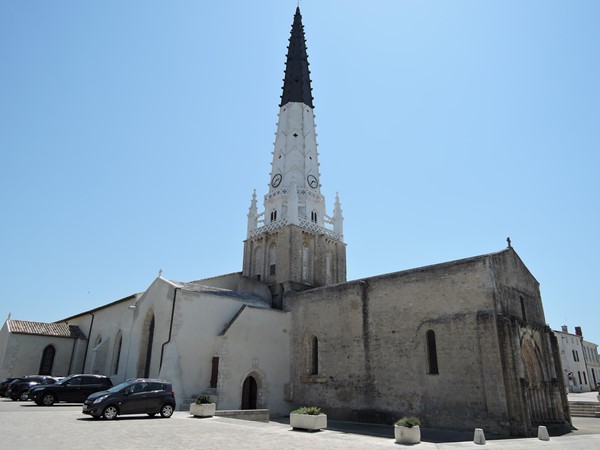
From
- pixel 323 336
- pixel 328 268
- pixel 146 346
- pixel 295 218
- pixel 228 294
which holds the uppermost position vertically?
pixel 295 218

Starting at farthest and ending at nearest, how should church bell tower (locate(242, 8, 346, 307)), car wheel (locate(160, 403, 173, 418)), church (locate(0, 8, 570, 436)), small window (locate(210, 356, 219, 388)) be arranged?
church bell tower (locate(242, 8, 346, 307)), small window (locate(210, 356, 219, 388)), church (locate(0, 8, 570, 436)), car wheel (locate(160, 403, 173, 418))

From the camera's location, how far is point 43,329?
3444cm

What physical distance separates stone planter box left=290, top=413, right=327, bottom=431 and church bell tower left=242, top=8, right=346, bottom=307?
13.8 meters

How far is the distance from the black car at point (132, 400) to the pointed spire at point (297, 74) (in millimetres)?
25476

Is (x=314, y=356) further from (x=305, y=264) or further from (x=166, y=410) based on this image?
(x=166, y=410)

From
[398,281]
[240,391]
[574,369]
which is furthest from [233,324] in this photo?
[574,369]

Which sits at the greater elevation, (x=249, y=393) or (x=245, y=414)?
(x=249, y=393)

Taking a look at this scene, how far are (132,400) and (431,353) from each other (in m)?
12.8

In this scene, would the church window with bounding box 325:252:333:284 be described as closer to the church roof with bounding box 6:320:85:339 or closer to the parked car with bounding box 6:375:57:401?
the parked car with bounding box 6:375:57:401

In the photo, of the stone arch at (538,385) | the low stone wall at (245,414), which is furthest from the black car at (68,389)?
the stone arch at (538,385)

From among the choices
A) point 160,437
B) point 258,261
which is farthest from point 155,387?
point 258,261

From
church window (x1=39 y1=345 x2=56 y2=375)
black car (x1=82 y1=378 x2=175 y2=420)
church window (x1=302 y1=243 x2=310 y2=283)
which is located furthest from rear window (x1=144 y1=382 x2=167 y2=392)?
church window (x1=39 y1=345 x2=56 y2=375)

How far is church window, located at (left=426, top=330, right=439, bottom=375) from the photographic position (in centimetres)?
1931

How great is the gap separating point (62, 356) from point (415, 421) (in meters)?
31.4
